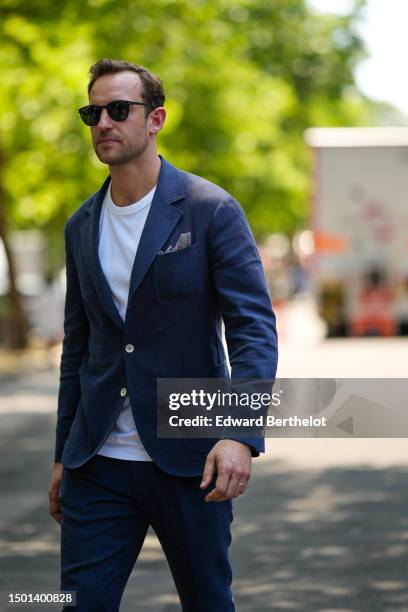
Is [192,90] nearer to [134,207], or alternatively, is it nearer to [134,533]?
[134,207]

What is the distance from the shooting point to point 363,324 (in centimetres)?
2678

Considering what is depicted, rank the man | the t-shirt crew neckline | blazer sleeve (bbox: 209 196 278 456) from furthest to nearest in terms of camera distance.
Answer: the t-shirt crew neckline, the man, blazer sleeve (bbox: 209 196 278 456)

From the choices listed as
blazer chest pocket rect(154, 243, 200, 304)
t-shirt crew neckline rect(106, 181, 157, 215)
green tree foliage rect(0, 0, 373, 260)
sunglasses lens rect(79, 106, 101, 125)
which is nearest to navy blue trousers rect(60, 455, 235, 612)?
blazer chest pocket rect(154, 243, 200, 304)

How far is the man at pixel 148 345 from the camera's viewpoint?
369cm

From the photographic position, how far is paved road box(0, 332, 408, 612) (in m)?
6.30

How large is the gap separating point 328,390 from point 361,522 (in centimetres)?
429

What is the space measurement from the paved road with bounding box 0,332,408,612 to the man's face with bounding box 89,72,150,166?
277 cm

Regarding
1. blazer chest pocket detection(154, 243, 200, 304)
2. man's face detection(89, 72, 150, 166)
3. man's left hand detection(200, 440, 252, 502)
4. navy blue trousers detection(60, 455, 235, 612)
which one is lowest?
navy blue trousers detection(60, 455, 235, 612)

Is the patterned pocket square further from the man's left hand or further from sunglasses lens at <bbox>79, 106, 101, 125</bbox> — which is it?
the man's left hand

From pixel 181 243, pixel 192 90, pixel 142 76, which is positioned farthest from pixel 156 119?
pixel 192 90

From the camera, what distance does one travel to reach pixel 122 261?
149 inches

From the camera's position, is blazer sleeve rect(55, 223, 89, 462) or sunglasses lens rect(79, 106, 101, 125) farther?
blazer sleeve rect(55, 223, 89, 462)

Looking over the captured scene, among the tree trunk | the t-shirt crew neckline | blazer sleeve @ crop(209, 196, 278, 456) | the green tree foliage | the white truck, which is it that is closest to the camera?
blazer sleeve @ crop(209, 196, 278, 456)

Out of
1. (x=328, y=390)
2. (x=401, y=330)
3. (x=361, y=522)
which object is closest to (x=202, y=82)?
(x=401, y=330)
